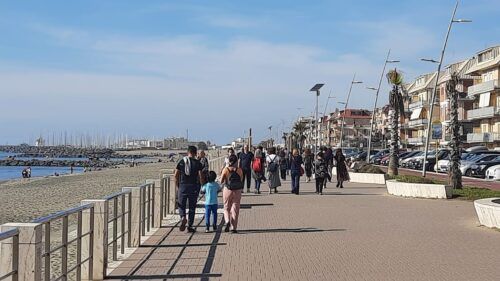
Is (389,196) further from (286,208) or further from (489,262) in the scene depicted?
(489,262)

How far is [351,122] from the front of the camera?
504ft

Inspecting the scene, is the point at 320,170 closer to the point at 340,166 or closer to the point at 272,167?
the point at 272,167

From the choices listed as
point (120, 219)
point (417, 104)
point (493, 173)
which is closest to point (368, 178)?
point (493, 173)

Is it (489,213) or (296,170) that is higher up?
(296,170)

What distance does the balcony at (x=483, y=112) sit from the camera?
204ft

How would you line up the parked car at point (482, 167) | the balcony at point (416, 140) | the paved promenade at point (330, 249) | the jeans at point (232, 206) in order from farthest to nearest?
the balcony at point (416, 140)
the parked car at point (482, 167)
the jeans at point (232, 206)
the paved promenade at point (330, 249)

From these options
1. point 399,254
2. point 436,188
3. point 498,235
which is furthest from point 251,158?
point 399,254

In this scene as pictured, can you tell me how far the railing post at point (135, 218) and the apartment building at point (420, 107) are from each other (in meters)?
76.2

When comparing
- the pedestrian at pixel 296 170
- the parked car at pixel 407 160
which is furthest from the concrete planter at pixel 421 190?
the parked car at pixel 407 160

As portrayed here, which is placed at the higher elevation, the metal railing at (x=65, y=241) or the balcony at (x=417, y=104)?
the balcony at (x=417, y=104)

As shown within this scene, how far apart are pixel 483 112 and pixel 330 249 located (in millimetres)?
58601

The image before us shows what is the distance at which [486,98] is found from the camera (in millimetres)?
65062

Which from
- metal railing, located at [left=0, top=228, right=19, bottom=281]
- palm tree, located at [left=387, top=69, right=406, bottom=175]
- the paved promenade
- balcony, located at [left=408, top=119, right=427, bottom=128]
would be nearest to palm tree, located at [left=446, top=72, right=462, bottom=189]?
the paved promenade

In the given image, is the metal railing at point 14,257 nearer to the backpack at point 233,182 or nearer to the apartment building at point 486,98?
the backpack at point 233,182
